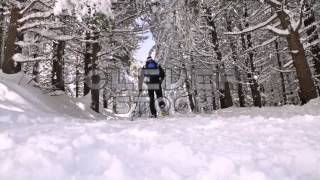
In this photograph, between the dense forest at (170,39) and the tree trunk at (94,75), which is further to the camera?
the tree trunk at (94,75)

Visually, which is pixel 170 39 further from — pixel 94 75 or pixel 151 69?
pixel 94 75

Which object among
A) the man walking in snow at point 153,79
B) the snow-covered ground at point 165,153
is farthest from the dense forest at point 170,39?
the snow-covered ground at point 165,153

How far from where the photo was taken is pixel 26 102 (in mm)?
11500

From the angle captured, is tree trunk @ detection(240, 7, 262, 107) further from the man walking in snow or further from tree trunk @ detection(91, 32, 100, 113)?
the man walking in snow

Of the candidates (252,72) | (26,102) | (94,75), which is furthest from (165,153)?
(252,72)

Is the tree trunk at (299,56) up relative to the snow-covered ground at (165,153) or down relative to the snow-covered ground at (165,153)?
up

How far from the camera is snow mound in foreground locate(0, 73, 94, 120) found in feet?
33.7

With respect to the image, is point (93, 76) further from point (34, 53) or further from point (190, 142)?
point (190, 142)

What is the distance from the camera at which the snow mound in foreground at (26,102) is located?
33.7ft

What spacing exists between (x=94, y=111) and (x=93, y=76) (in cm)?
171

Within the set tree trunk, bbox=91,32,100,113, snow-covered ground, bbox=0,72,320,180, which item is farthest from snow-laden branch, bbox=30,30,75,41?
snow-covered ground, bbox=0,72,320,180

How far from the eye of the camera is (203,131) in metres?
6.53

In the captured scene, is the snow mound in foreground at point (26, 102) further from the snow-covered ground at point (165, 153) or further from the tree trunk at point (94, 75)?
the snow-covered ground at point (165, 153)

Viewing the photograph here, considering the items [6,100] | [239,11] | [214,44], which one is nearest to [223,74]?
[214,44]
